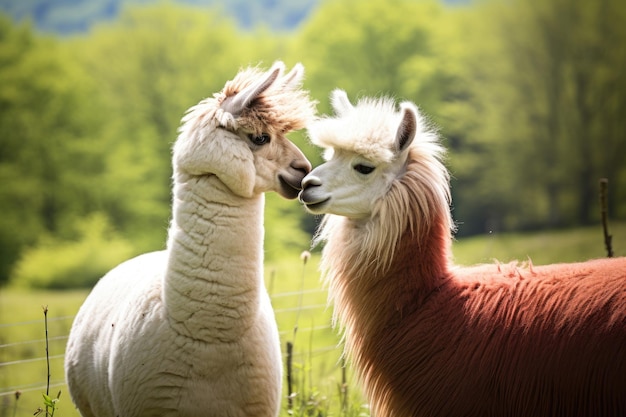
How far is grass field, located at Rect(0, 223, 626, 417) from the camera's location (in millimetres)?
5855

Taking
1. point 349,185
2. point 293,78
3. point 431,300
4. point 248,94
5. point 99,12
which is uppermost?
point 99,12

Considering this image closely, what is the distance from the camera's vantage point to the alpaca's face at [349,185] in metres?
3.85

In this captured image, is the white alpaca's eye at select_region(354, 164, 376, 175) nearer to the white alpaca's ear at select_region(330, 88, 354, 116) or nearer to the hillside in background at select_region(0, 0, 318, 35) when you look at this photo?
the white alpaca's ear at select_region(330, 88, 354, 116)

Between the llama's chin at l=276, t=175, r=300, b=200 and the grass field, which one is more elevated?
the llama's chin at l=276, t=175, r=300, b=200

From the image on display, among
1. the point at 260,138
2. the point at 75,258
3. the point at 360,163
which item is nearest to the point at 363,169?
the point at 360,163

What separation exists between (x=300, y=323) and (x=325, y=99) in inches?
696

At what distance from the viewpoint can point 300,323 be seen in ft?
40.1

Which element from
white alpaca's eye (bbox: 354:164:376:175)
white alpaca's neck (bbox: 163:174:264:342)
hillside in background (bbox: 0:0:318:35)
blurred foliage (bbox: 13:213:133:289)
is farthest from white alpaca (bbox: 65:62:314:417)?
hillside in background (bbox: 0:0:318:35)

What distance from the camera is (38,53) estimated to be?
33500 mm

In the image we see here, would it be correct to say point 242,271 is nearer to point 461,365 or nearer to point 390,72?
point 461,365

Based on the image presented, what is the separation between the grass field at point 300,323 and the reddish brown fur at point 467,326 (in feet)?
4.56

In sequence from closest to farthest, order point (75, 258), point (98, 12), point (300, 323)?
1. point (300, 323)
2. point (75, 258)
3. point (98, 12)

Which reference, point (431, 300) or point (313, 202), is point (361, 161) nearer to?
point (313, 202)

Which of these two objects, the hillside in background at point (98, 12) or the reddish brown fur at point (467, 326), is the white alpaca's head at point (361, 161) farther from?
the hillside in background at point (98, 12)
